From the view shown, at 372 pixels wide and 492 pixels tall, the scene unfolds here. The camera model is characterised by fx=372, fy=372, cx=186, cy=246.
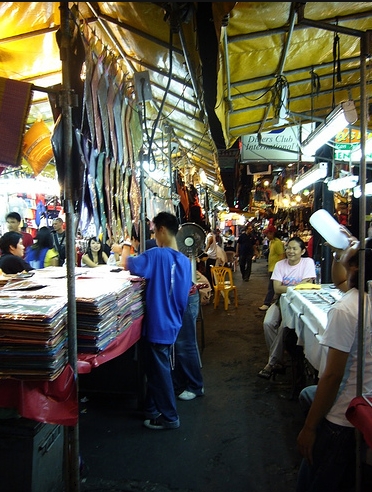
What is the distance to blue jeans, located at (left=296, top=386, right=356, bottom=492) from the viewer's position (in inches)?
80.7

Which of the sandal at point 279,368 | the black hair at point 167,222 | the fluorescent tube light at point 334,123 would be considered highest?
the fluorescent tube light at point 334,123

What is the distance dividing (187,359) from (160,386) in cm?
86

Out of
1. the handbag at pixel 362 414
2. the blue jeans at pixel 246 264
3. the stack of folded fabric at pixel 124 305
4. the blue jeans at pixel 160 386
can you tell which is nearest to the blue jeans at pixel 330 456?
the handbag at pixel 362 414

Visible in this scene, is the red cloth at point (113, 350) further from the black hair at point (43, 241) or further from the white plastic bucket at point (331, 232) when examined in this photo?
the black hair at point (43, 241)

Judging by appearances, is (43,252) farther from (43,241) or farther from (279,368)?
(279,368)

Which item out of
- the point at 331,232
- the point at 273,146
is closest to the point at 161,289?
the point at 331,232

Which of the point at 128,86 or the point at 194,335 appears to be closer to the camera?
the point at 128,86

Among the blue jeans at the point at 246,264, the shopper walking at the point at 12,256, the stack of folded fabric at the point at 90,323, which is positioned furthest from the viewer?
the blue jeans at the point at 246,264

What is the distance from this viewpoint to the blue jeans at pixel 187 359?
4.64 m

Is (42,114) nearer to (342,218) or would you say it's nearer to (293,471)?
(293,471)

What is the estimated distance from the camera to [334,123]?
12.2 ft

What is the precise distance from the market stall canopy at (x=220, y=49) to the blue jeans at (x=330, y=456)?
7.33 ft

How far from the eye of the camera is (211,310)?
32.6 feet

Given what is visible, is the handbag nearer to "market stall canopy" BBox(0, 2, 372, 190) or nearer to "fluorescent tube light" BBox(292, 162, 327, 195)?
"market stall canopy" BBox(0, 2, 372, 190)
